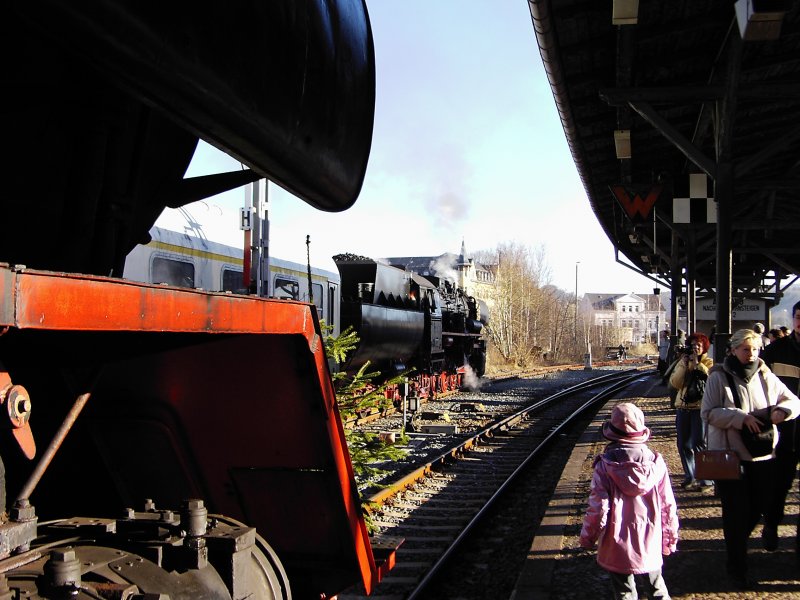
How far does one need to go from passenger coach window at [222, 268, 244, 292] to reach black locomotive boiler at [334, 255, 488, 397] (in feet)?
10.8

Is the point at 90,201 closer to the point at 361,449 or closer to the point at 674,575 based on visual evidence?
the point at 361,449

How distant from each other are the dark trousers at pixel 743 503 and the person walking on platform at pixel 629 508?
1.13 m

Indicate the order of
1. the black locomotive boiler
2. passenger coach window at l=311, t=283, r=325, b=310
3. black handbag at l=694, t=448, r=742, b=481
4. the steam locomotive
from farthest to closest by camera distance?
the black locomotive boiler → passenger coach window at l=311, t=283, r=325, b=310 → black handbag at l=694, t=448, r=742, b=481 → the steam locomotive

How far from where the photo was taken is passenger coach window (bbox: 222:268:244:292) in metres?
8.22

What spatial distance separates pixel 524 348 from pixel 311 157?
46.4m

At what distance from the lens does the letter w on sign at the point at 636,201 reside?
12.4 meters

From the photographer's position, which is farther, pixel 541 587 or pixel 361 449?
pixel 541 587

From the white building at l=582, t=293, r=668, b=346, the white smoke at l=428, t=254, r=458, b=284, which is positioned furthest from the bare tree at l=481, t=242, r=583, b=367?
the white building at l=582, t=293, r=668, b=346

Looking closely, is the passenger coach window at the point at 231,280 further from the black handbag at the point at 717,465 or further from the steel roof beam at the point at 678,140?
the black handbag at the point at 717,465

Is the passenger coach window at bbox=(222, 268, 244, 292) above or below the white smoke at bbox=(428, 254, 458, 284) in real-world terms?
below

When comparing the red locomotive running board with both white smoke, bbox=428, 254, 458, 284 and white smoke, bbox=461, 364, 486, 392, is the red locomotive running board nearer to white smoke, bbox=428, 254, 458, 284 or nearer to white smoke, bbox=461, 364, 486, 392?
white smoke, bbox=461, 364, 486, 392

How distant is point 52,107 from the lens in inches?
80.9

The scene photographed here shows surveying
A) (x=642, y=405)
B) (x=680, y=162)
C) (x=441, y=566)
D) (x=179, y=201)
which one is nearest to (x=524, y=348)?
(x=642, y=405)

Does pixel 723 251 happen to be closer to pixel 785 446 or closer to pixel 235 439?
pixel 785 446
